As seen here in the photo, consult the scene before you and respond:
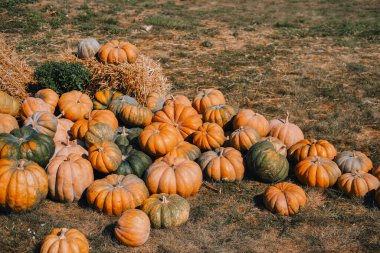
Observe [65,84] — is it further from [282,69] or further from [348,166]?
[282,69]

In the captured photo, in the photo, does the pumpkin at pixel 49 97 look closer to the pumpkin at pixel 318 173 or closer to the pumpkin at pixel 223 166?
the pumpkin at pixel 223 166

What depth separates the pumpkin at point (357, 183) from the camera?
645cm

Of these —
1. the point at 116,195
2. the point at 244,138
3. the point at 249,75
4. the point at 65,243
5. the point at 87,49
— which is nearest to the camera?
the point at 65,243

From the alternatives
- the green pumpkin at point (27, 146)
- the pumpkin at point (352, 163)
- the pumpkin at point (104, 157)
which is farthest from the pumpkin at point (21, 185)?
the pumpkin at point (352, 163)

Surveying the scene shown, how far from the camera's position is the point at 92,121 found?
24.4 ft

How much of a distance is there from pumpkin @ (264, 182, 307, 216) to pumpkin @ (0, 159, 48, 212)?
9.90 ft

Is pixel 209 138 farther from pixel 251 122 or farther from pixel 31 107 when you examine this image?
pixel 31 107

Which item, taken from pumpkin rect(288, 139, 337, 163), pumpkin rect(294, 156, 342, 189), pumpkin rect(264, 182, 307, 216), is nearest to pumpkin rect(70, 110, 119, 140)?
pumpkin rect(264, 182, 307, 216)

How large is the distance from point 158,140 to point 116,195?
4.29ft

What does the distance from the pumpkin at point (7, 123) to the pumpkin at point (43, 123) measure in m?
0.22

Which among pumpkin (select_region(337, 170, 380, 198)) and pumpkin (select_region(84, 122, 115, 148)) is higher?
pumpkin (select_region(84, 122, 115, 148))

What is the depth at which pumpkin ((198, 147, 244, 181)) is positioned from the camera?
6.83m

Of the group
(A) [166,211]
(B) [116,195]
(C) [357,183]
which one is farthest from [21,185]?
(C) [357,183]

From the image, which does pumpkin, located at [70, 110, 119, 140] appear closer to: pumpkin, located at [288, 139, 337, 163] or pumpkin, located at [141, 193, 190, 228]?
pumpkin, located at [141, 193, 190, 228]
